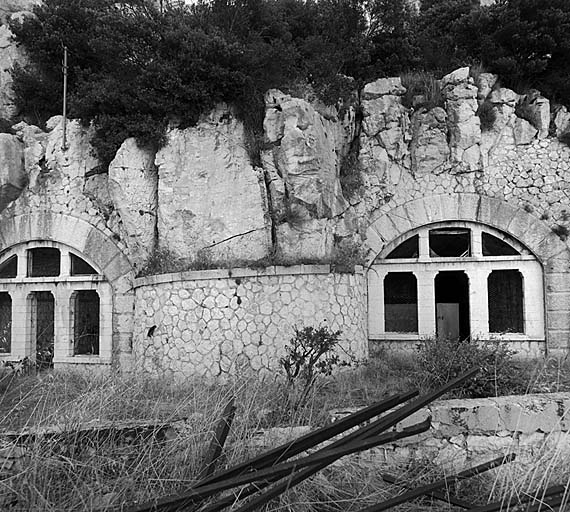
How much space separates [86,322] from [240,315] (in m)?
5.34

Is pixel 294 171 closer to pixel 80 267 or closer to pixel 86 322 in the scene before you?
pixel 80 267

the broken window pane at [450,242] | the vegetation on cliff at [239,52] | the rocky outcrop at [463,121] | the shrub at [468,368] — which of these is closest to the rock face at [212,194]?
the vegetation on cliff at [239,52]

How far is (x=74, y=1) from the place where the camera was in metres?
14.7

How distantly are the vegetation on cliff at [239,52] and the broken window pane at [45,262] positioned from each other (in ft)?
8.99

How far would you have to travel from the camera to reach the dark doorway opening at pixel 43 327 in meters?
12.5

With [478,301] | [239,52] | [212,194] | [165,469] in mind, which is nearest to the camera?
[165,469]

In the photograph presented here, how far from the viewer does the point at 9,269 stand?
1321cm

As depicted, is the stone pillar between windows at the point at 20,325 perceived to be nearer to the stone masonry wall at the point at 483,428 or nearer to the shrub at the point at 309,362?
the shrub at the point at 309,362

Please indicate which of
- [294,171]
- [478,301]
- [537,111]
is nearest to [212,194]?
[294,171]

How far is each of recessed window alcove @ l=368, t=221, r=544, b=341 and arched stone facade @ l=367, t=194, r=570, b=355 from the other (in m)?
0.16

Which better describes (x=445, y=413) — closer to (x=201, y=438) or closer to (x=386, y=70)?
(x=201, y=438)

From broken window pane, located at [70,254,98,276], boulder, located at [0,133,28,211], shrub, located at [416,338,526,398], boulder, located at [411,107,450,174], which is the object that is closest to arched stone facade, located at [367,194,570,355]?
boulder, located at [411,107,450,174]

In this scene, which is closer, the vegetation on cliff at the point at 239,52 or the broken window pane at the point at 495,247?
the vegetation on cliff at the point at 239,52

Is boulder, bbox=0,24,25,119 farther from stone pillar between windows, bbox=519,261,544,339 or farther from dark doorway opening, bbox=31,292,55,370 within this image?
stone pillar between windows, bbox=519,261,544,339
